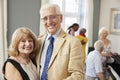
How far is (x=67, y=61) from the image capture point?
1652 mm

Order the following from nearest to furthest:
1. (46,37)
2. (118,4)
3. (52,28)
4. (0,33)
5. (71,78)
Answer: (71,78), (52,28), (46,37), (0,33), (118,4)

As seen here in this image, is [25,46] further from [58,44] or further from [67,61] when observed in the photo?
[67,61]

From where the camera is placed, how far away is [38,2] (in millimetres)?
5680

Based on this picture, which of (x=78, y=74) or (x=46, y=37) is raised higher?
(x=46, y=37)

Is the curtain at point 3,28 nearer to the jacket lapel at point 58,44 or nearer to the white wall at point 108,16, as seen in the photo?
the white wall at point 108,16

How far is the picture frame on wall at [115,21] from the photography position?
6.34 metres

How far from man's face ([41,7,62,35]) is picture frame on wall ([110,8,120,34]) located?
4884mm

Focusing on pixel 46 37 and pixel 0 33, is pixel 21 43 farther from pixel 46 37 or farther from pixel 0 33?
pixel 0 33

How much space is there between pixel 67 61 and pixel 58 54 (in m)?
0.10

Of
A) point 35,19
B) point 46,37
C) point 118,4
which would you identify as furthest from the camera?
point 118,4

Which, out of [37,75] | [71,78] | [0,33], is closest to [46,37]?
[37,75]

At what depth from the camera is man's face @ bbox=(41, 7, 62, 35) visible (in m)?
1.70

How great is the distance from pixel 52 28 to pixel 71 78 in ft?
1.41

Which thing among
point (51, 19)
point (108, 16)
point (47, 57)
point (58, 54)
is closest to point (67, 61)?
point (58, 54)
